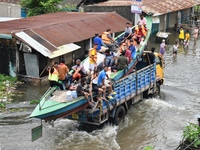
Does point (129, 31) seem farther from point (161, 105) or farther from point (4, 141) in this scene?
point (4, 141)

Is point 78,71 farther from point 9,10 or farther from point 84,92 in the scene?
point 9,10

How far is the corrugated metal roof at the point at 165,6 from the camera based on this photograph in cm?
2688

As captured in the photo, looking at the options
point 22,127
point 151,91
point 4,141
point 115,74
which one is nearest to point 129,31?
point 151,91

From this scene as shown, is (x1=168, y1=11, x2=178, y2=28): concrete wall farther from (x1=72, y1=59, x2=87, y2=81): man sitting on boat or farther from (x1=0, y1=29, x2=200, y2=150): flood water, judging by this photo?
(x1=72, y1=59, x2=87, y2=81): man sitting on boat

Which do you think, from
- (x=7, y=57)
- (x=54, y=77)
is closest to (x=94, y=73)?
(x=54, y=77)

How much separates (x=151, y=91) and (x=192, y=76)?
16.1ft

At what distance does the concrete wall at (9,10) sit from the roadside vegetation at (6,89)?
12917mm

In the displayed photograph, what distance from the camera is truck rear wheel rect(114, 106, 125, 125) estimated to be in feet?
39.2

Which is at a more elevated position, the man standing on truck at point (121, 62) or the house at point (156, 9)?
the house at point (156, 9)

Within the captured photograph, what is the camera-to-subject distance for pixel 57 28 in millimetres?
18500

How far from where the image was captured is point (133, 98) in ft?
43.7

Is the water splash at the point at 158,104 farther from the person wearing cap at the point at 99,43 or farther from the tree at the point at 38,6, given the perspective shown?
the tree at the point at 38,6

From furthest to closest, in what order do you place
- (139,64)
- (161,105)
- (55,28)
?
(55,28) → (139,64) → (161,105)

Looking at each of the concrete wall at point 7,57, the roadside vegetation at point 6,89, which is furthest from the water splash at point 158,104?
the concrete wall at point 7,57
